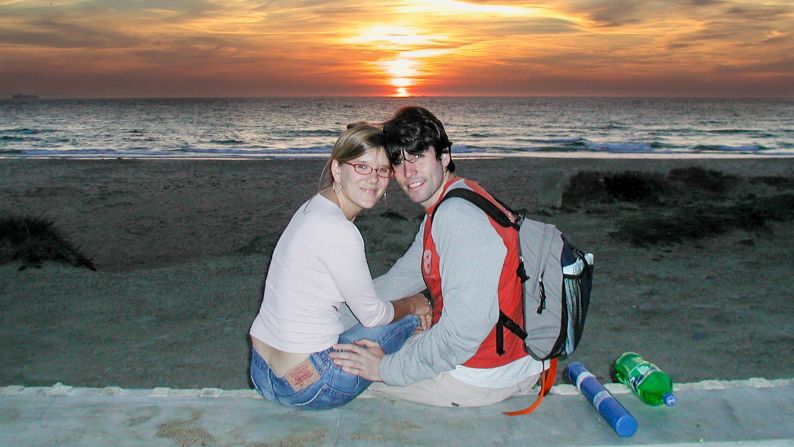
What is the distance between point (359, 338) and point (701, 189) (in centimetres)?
1177

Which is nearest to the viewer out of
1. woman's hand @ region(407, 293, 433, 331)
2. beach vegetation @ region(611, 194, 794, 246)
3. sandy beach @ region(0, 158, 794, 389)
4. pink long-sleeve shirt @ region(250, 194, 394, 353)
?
pink long-sleeve shirt @ region(250, 194, 394, 353)

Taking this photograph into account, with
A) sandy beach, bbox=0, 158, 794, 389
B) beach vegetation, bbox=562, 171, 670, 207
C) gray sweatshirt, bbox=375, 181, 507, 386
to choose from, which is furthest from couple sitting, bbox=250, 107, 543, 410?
beach vegetation, bbox=562, 171, 670, 207

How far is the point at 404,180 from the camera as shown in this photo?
2.59 m

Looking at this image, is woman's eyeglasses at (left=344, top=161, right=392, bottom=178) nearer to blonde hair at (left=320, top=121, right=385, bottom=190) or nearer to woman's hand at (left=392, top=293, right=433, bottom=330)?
blonde hair at (left=320, top=121, right=385, bottom=190)

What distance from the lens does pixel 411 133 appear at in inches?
98.8

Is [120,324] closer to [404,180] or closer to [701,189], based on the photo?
[404,180]

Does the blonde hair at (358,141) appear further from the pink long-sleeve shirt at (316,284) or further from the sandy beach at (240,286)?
the sandy beach at (240,286)

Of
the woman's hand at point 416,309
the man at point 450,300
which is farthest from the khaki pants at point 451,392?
the woman's hand at point 416,309

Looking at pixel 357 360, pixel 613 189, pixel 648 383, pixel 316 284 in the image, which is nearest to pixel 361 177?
pixel 316 284

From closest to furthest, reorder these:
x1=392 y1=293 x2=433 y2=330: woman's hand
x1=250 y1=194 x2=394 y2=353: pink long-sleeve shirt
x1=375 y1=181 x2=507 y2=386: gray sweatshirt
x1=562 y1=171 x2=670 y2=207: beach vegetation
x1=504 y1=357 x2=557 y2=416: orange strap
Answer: x1=375 y1=181 x2=507 y2=386: gray sweatshirt → x1=250 y1=194 x2=394 y2=353: pink long-sleeve shirt → x1=504 y1=357 x2=557 y2=416: orange strap → x1=392 y1=293 x2=433 y2=330: woman's hand → x1=562 y1=171 x2=670 y2=207: beach vegetation

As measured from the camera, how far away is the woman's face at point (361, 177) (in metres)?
2.57

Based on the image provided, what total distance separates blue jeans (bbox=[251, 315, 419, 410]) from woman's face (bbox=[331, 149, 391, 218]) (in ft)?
1.85

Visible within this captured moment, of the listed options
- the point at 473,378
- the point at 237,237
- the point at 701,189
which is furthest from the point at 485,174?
the point at 473,378

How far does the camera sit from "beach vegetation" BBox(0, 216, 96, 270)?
24.4ft
